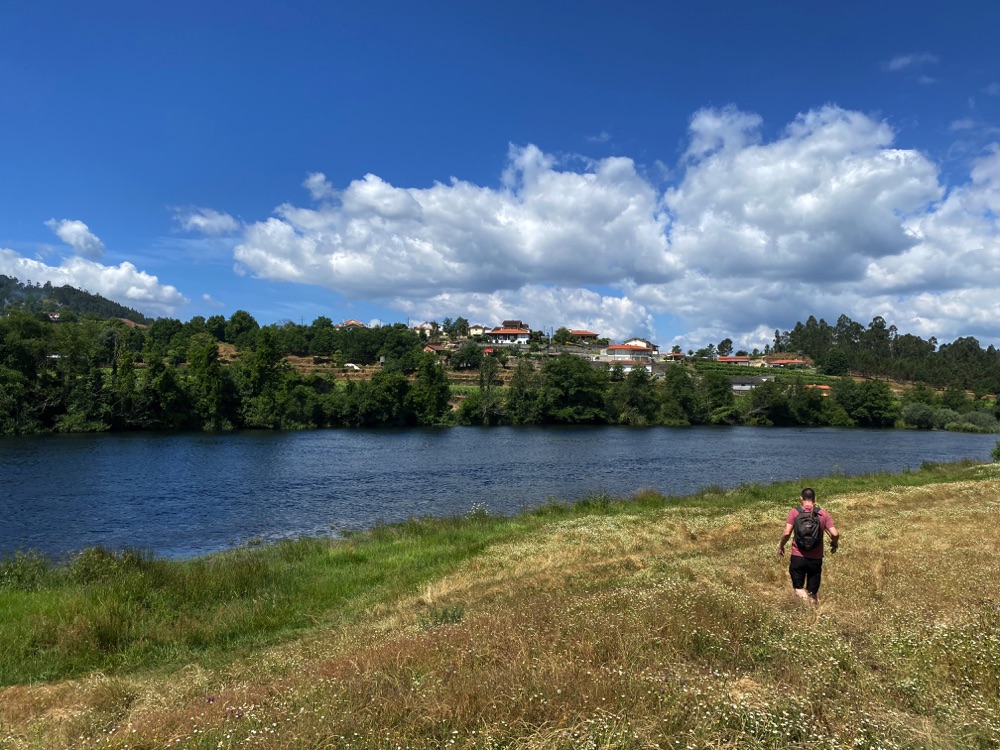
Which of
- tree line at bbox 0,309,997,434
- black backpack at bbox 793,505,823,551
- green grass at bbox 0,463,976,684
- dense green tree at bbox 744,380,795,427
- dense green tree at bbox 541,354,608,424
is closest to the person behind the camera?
black backpack at bbox 793,505,823,551

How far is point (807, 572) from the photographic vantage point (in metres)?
10.6

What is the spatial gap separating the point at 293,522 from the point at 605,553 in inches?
A: 679

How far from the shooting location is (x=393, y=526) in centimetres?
2497

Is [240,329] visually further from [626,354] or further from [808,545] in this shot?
[808,545]

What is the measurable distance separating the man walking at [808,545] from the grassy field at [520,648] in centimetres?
37

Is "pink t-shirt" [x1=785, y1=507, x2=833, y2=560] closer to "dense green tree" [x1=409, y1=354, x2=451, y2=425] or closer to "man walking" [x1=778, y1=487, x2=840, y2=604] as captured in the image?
"man walking" [x1=778, y1=487, x2=840, y2=604]

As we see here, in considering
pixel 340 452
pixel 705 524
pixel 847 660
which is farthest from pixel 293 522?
pixel 340 452

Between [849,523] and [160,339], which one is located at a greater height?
[160,339]

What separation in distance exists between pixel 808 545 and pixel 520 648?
591 cm

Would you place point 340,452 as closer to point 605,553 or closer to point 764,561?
point 605,553

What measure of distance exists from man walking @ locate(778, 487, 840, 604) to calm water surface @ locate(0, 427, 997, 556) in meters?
18.7

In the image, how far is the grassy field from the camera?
547 centimetres

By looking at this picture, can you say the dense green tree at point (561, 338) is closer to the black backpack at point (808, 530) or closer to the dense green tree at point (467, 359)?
the dense green tree at point (467, 359)

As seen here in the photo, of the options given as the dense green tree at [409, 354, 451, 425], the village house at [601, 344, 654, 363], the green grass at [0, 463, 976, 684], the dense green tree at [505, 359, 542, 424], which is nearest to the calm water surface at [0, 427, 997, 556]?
the green grass at [0, 463, 976, 684]
